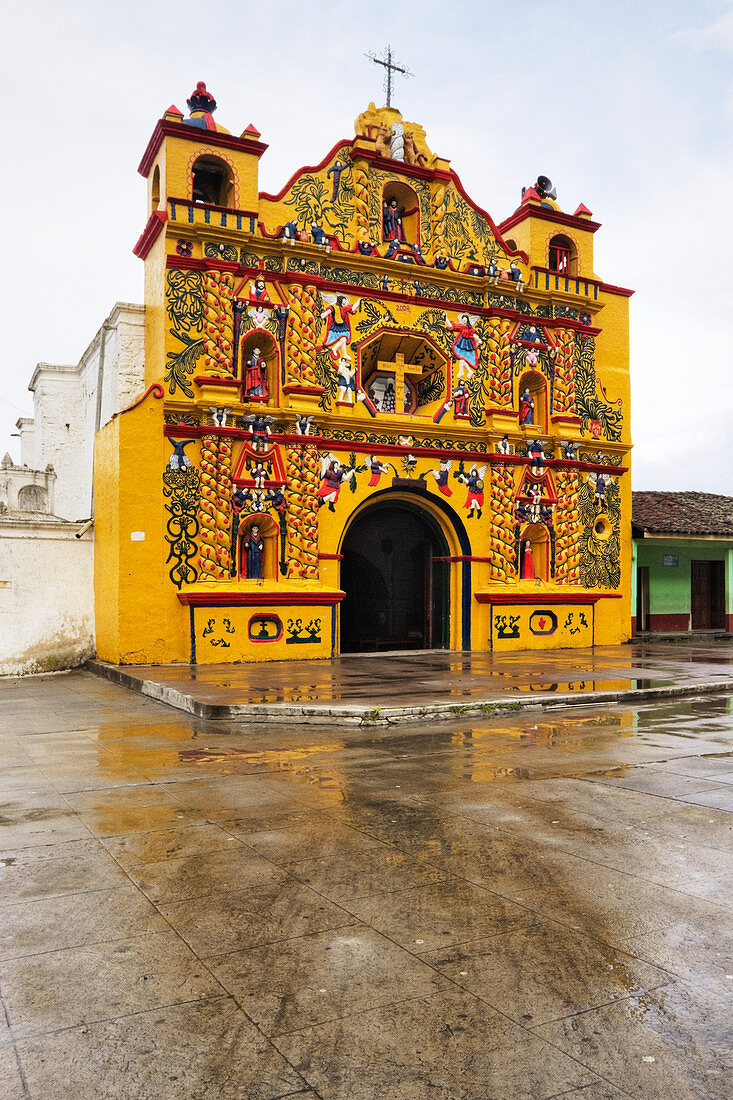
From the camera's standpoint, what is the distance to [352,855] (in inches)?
181

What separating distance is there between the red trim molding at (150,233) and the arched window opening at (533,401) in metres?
8.17

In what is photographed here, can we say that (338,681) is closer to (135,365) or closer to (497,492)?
(497,492)

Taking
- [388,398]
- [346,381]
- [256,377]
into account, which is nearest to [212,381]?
[256,377]

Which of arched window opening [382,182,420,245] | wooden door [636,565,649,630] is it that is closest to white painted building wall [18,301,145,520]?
arched window opening [382,182,420,245]

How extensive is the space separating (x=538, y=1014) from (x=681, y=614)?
22.6 metres

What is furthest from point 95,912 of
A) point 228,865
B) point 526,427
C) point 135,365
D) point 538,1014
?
point 526,427

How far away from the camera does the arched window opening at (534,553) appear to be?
727 inches

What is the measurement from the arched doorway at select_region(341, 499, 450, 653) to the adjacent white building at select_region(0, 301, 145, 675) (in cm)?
526

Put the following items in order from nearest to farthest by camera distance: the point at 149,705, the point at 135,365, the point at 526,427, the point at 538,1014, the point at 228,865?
1. the point at 538,1014
2. the point at 228,865
3. the point at 149,705
4. the point at 135,365
5. the point at 526,427

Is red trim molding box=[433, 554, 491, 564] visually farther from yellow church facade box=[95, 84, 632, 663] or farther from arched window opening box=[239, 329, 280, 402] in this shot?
arched window opening box=[239, 329, 280, 402]

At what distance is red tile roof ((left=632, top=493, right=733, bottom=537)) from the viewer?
2177cm

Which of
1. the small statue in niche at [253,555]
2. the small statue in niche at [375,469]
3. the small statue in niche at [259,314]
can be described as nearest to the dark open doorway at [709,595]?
the small statue in niche at [375,469]

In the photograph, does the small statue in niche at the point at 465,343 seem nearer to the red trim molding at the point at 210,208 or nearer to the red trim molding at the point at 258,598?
the red trim molding at the point at 210,208

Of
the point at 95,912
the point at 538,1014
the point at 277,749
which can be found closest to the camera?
the point at 538,1014
